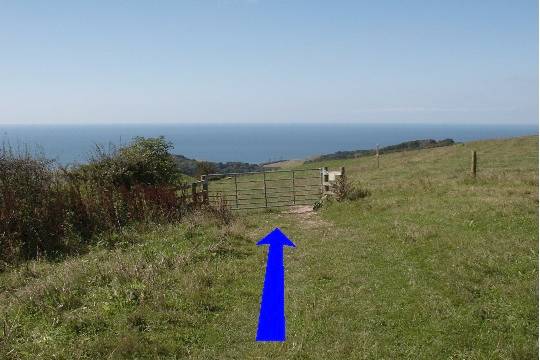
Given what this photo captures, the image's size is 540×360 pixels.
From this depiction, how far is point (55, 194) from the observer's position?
15.1 meters

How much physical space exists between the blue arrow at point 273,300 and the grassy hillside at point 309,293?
0.54ft

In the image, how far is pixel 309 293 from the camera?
853 centimetres

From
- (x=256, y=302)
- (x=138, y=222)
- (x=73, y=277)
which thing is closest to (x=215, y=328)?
(x=256, y=302)

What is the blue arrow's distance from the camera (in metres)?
7.02

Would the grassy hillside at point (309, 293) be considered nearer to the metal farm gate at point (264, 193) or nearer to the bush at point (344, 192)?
the bush at point (344, 192)

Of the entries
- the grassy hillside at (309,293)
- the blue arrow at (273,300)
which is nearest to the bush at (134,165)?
the grassy hillside at (309,293)

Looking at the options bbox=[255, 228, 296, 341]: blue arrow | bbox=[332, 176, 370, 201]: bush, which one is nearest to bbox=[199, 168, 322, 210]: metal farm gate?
bbox=[332, 176, 370, 201]: bush

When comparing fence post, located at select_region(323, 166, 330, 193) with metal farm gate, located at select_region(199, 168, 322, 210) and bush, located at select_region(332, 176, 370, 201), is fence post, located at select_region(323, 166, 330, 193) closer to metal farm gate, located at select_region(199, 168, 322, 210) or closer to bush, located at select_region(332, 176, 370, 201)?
metal farm gate, located at select_region(199, 168, 322, 210)

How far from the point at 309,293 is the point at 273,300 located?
704 millimetres

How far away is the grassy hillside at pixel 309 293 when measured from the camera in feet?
21.1

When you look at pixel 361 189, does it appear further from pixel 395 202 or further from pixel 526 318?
pixel 526 318

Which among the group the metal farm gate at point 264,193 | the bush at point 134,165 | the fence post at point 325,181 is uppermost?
the bush at point 134,165

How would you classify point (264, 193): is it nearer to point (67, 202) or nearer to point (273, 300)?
point (67, 202)

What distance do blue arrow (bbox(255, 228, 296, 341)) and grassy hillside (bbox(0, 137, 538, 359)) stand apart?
0.17 metres
